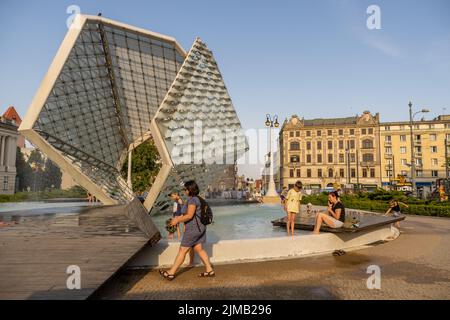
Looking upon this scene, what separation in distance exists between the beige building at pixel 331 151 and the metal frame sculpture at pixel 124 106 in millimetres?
67810

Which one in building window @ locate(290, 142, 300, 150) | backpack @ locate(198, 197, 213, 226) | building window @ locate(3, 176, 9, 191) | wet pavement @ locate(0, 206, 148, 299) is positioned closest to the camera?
wet pavement @ locate(0, 206, 148, 299)

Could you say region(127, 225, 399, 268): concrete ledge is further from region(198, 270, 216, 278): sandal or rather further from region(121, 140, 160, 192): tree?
region(121, 140, 160, 192): tree

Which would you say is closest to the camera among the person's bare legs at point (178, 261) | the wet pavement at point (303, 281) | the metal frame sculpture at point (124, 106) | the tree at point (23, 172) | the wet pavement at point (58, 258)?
the wet pavement at point (58, 258)

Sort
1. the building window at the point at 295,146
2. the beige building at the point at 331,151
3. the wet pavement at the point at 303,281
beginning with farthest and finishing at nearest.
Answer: the building window at the point at 295,146 < the beige building at the point at 331,151 < the wet pavement at the point at 303,281

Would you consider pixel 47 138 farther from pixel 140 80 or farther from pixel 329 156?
pixel 329 156

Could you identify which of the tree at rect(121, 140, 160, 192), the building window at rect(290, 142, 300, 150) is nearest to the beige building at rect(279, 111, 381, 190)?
the building window at rect(290, 142, 300, 150)

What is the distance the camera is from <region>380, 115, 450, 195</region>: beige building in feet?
267

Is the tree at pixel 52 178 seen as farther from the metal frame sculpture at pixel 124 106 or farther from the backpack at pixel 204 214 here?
the backpack at pixel 204 214

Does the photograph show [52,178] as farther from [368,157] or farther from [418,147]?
[418,147]

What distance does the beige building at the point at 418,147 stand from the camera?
81.5 m

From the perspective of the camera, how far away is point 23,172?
3428 inches

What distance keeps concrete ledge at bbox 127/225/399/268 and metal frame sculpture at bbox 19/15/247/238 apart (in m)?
4.51

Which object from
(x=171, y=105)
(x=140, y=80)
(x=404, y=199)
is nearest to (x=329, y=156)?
(x=404, y=199)

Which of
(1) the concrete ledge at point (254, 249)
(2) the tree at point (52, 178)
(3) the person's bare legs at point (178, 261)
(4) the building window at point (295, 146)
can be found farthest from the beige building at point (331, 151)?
(3) the person's bare legs at point (178, 261)
